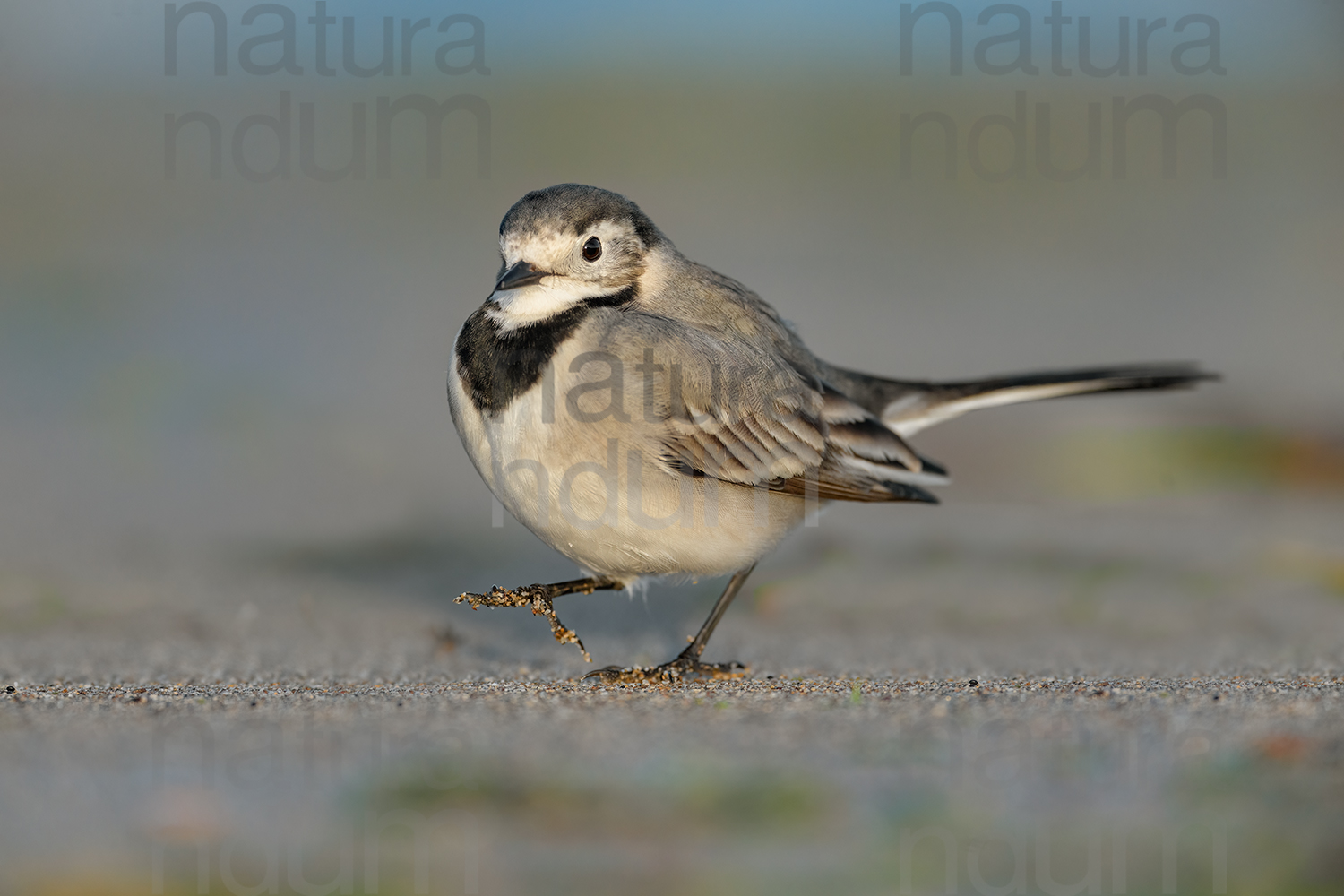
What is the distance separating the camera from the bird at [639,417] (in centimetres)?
570

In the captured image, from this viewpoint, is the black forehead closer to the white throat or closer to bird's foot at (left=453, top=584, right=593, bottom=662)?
the white throat

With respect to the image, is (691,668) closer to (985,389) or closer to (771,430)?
(771,430)

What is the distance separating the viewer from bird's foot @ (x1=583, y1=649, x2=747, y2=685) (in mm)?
6160

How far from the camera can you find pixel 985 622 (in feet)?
27.6

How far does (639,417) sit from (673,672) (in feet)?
4.38

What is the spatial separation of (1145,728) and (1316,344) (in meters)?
14.8

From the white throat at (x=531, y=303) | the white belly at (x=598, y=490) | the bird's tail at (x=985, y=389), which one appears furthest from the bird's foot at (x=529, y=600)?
the bird's tail at (x=985, y=389)

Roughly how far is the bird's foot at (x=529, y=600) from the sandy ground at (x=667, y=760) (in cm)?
23

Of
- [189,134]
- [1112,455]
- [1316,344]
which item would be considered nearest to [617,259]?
[1112,455]

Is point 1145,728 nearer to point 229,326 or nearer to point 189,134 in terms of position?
point 229,326

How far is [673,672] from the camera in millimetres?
6359

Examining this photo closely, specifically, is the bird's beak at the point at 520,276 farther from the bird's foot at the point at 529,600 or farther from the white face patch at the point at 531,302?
the bird's foot at the point at 529,600

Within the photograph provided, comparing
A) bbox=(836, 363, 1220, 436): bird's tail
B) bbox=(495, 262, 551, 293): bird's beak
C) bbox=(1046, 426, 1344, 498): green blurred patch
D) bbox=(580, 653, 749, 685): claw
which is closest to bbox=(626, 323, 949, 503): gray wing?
bbox=(836, 363, 1220, 436): bird's tail

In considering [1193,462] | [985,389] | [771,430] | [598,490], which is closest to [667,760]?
[598,490]
